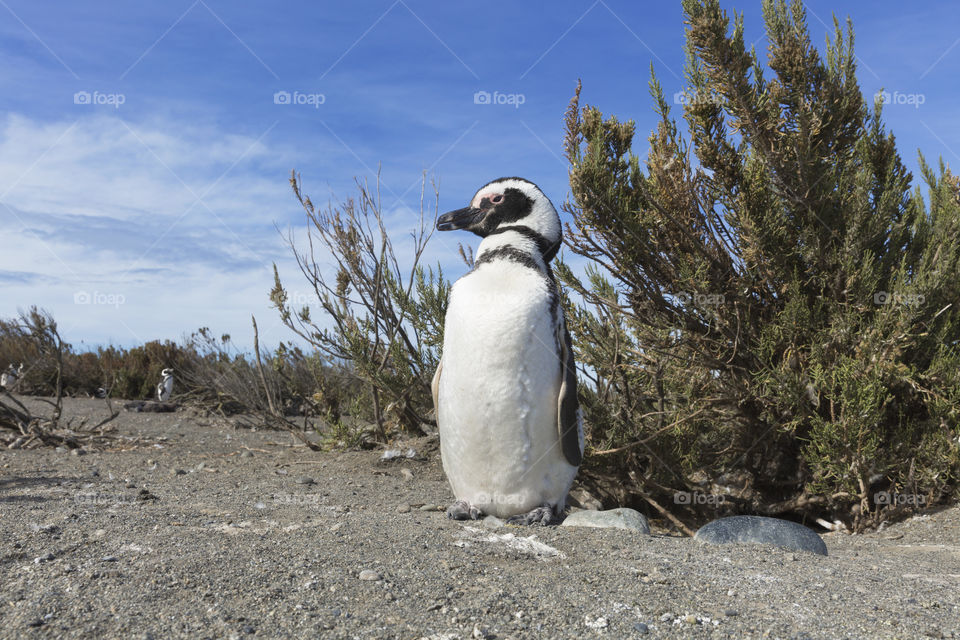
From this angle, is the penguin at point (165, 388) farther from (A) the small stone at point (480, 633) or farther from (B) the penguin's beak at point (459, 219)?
(A) the small stone at point (480, 633)

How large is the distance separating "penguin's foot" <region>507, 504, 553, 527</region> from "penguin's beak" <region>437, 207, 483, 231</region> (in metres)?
1.75

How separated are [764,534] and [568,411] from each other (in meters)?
1.30

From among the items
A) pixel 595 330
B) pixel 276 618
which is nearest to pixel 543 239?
pixel 595 330

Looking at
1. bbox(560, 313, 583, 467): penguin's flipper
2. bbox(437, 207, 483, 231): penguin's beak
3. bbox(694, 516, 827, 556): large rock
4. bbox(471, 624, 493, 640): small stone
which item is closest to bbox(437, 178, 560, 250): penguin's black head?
bbox(437, 207, 483, 231): penguin's beak

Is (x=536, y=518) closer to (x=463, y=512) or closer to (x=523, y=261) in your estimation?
(x=463, y=512)

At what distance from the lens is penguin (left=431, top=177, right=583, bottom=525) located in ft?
13.0

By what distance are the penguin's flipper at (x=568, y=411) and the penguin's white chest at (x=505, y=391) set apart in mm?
46

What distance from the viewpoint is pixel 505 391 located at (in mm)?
3953

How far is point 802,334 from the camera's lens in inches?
207

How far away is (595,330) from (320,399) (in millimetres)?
3222

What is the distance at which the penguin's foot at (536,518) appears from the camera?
4008mm

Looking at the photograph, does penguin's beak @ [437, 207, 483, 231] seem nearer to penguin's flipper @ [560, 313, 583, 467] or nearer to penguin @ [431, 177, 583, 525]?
penguin @ [431, 177, 583, 525]

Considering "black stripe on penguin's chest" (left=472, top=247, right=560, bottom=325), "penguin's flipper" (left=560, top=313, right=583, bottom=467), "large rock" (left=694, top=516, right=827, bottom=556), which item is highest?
"black stripe on penguin's chest" (left=472, top=247, right=560, bottom=325)

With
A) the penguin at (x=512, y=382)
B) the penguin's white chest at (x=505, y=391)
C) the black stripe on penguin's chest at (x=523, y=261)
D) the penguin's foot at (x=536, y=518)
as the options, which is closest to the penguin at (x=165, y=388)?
the penguin at (x=512, y=382)
